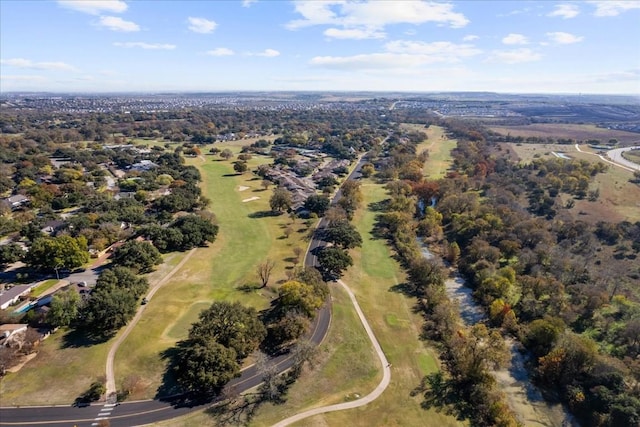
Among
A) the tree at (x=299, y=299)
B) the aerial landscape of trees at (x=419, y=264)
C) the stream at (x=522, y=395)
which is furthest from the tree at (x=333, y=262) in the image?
the stream at (x=522, y=395)

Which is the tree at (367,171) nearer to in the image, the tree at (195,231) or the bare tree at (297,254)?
the bare tree at (297,254)

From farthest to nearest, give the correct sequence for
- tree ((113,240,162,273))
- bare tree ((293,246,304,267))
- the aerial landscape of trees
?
bare tree ((293,246,304,267)), tree ((113,240,162,273)), the aerial landscape of trees

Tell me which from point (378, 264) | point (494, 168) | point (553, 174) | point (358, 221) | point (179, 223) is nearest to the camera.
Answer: point (378, 264)

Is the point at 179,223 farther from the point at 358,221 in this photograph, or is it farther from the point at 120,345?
the point at 358,221

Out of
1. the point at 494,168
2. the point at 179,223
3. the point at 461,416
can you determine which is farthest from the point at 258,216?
the point at 494,168

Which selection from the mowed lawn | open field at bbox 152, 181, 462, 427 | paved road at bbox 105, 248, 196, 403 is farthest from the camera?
the mowed lawn

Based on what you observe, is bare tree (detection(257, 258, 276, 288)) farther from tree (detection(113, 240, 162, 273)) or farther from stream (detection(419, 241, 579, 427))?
stream (detection(419, 241, 579, 427))

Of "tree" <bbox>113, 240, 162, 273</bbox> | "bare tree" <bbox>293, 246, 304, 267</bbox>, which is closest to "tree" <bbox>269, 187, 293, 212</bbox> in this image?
"bare tree" <bbox>293, 246, 304, 267</bbox>
